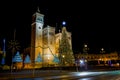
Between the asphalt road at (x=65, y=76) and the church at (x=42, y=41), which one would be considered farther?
the church at (x=42, y=41)

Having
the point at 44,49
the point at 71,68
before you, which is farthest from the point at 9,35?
the point at 71,68

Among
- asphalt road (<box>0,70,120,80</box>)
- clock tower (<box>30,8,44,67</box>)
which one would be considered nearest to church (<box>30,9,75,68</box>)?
clock tower (<box>30,8,44,67</box>)

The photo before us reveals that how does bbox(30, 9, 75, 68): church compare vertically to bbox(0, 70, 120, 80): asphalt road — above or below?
above

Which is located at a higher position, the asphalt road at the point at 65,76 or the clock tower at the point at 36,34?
the clock tower at the point at 36,34

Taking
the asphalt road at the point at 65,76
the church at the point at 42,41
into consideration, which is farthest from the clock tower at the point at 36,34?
the asphalt road at the point at 65,76

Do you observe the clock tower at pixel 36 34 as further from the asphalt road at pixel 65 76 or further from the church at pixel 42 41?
the asphalt road at pixel 65 76

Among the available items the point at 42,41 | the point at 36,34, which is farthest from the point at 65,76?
the point at 42,41

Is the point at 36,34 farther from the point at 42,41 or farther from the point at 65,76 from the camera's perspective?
the point at 65,76

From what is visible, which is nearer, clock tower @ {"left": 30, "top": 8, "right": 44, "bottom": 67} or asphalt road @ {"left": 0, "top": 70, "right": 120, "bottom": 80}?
asphalt road @ {"left": 0, "top": 70, "right": 120, "bottom": 80}

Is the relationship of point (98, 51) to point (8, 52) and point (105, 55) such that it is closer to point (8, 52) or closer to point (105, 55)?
point (105, 55)

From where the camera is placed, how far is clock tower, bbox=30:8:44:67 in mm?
86938

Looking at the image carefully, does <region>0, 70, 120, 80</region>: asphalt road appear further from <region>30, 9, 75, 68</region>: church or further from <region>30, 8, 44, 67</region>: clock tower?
<region>30, 8, 44, 67</region>: clock tower

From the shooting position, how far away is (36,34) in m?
90.0

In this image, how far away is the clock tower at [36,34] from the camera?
86.9 metres
